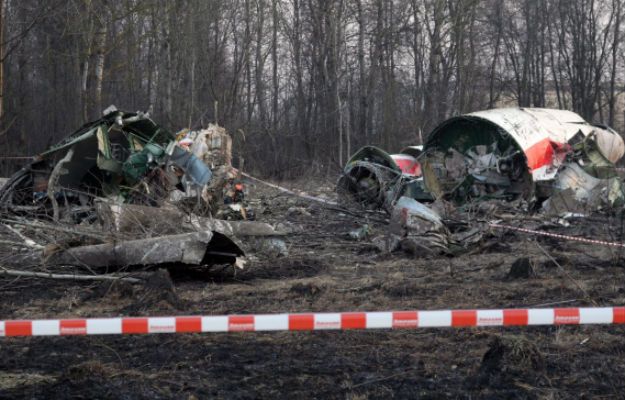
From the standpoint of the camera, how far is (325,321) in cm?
361

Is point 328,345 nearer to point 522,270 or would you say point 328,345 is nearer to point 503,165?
point 522,270

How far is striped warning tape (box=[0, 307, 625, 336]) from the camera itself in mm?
3568

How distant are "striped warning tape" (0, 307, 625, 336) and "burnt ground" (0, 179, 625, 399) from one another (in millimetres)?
376

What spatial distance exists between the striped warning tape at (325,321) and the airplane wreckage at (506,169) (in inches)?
258

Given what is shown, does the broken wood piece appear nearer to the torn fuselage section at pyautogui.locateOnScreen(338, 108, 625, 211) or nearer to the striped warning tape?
the striped warning tape

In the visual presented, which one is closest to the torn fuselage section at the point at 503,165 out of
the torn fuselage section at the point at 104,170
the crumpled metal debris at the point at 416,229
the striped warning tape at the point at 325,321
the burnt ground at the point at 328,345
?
the crumpled metal debris at the point at 416,229

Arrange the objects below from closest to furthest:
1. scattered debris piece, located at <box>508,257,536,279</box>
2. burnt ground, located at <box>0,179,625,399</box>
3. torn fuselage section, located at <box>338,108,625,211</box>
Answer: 1. burnt ground, located at <box>0,179,625,399</box>
2. scattered debris piece, located at <box>508,257,536,279</box>
3. torn fuselage section, located at <box>338,108,625,211</box>

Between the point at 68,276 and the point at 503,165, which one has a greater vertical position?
the point at 503,165

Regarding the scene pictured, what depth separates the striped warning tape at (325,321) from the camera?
357cm

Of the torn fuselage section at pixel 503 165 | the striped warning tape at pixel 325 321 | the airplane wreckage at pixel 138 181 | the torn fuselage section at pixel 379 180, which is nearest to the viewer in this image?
the striped warning tape at pixel 325 321

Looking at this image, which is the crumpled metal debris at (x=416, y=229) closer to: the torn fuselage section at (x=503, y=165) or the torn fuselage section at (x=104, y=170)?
the torn fuselage section at (x=503, y=165)

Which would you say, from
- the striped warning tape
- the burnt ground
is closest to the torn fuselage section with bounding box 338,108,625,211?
the burnt ground

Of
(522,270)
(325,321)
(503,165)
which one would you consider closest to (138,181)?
(503,165)

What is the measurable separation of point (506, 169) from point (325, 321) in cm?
859
